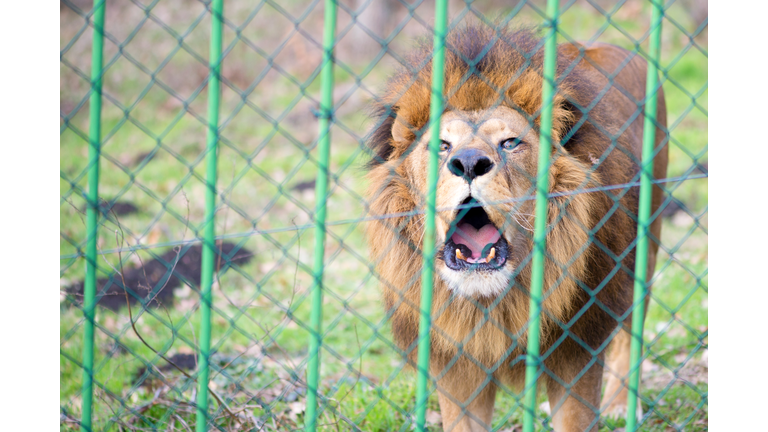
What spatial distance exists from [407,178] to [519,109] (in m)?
0.55

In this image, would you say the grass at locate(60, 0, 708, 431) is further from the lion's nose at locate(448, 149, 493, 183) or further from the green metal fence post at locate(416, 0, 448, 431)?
the lion's nose at locate(448, 149, 493, 183)

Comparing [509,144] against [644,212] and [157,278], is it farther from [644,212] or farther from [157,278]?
[157,278]

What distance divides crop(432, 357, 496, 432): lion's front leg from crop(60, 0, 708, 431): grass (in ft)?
0.56

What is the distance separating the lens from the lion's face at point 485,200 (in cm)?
239

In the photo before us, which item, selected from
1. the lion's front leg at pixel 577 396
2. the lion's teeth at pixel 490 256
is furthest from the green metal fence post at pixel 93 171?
the lion's front leg at pixel 577 396

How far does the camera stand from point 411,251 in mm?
2713

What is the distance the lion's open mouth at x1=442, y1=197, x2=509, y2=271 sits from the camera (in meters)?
2.51

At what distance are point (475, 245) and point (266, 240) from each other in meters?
3.45

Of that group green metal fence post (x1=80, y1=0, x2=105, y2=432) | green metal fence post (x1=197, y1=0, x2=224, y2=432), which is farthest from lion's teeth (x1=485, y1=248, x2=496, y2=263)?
green metal fence post (x1=80, y1=0, x2=105, y2=432)

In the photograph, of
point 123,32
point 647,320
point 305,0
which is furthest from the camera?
point 305,0

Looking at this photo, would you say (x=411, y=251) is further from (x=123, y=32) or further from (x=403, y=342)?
(x=123, y=32)

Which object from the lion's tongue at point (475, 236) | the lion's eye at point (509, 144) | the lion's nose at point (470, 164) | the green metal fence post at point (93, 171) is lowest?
the green metal fence post at point (93, 171)

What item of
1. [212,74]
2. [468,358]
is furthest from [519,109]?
[212,74]

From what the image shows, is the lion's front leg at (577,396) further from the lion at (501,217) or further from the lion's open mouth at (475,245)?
the lion's open mouth at (475,245)
